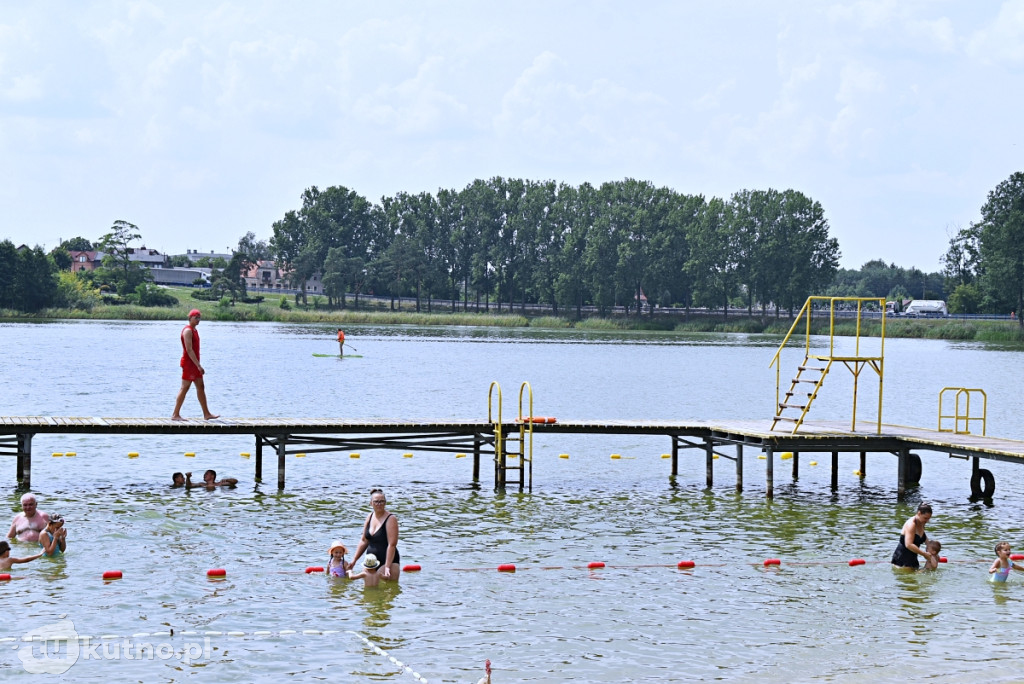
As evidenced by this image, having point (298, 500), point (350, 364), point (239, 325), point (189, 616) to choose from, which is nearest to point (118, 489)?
point (298, 500)

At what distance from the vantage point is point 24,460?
25.3 meters

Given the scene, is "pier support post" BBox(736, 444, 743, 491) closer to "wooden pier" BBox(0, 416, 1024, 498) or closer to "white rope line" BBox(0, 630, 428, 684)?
"wooden pier" BBox(0, 416, 1024, 498)

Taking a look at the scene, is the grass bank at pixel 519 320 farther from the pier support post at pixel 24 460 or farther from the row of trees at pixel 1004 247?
the pier support post at pixel 24 460

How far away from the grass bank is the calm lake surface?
90.7 metres

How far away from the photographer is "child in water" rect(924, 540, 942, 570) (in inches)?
763

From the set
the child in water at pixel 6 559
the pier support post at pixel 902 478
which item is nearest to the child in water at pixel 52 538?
the child in water at pixel 6 559

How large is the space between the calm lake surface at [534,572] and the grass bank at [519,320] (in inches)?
3572

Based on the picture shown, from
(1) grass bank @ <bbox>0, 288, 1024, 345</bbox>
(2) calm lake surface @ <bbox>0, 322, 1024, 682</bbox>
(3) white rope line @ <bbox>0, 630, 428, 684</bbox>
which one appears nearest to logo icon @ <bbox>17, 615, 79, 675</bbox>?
(3) white rope line @ <bbox>0, 630, 428, 684</bbox>

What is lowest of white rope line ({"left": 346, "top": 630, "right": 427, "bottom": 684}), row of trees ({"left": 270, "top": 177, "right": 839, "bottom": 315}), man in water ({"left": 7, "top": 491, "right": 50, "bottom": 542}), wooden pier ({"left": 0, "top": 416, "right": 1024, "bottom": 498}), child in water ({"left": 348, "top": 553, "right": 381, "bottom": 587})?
white rope line ({"left": 346, "top": 630, "right": 427, "bottom": 684})

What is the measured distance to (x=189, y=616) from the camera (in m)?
16.2

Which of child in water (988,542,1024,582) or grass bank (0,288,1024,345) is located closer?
child in water (988,542,1024,582)

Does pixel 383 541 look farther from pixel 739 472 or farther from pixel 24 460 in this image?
pixel 739 472

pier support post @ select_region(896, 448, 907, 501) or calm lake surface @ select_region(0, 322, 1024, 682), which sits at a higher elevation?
pier support post @ select_region(896, 448, 907, 501)

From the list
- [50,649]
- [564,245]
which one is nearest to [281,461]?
[50,649]
